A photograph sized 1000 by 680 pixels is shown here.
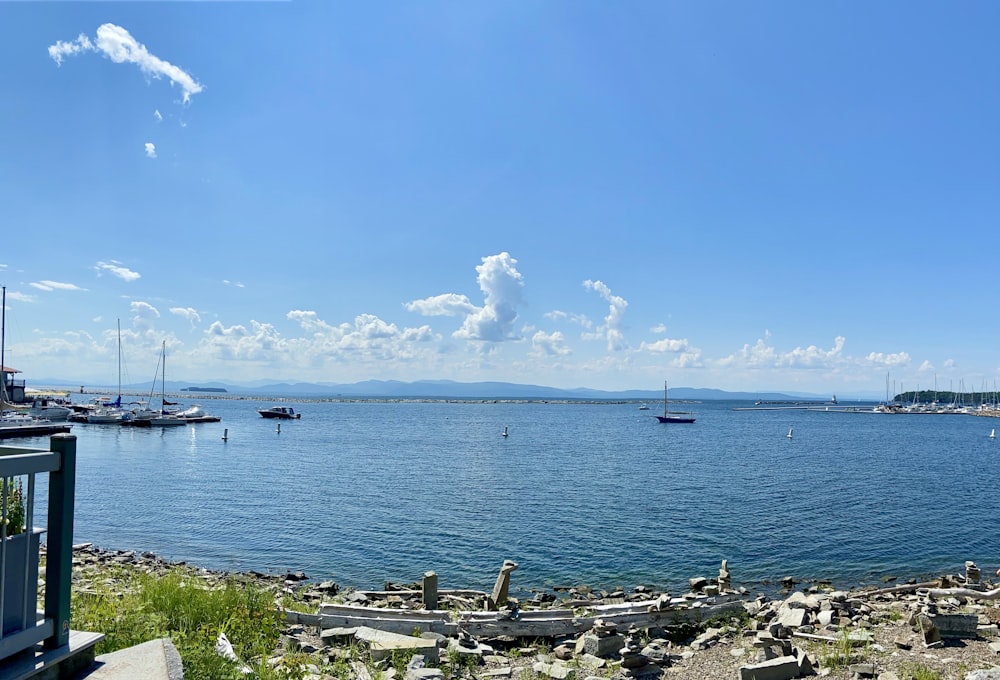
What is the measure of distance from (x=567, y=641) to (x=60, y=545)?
38.0ft

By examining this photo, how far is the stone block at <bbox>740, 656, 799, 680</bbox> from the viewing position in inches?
446

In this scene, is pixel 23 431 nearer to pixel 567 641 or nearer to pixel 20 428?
pixel 20 428

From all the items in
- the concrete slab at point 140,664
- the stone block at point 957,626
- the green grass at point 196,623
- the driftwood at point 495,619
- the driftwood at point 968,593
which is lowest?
the driftwood at point 968,593

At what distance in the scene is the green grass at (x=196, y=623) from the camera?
329 inches

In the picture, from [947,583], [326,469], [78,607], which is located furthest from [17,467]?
[326,469]

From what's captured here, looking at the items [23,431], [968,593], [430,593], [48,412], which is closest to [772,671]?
[430,593]

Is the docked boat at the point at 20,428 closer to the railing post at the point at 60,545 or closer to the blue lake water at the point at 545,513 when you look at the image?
the blue lake water at the point at 545,513

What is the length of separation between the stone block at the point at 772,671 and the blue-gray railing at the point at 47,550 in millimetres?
10832

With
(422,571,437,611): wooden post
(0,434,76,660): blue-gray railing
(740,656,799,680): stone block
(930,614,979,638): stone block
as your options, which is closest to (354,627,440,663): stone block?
(422,571,437,611): wooden post

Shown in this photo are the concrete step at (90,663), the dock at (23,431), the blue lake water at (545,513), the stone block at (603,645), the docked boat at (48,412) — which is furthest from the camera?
the docked boat at (48,412)

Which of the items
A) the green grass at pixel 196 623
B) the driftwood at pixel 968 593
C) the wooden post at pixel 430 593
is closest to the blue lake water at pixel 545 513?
the driftwood at pixel 968 593

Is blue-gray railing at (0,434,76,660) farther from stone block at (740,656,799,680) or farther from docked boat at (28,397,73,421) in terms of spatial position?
docked boat at (28,397,73,421)

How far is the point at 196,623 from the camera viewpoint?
11.8 meters

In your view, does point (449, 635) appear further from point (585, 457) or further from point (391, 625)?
point (585, 457)
